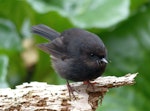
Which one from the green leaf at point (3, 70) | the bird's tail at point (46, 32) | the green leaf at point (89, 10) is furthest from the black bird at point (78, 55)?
the green leaf at point (89, 10)

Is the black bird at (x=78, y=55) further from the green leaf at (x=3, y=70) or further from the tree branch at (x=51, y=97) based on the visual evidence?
the green leaf at (x=3, y=70)

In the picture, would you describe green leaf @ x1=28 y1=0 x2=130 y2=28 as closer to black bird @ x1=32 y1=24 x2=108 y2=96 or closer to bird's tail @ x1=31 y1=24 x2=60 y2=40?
bird's tail @ x1=31 y1=24 x2=60 y2=40

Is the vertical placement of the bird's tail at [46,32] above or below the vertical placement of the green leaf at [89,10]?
below

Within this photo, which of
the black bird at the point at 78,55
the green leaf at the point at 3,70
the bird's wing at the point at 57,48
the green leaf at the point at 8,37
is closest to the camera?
the black bird at the point at 78,55

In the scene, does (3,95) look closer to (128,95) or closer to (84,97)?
(84,97)

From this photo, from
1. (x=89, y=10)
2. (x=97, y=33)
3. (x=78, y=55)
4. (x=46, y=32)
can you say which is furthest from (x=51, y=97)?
(x=89, y=10)

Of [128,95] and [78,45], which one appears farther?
[128,95]

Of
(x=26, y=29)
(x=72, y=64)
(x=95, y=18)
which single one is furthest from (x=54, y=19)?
(x=72, y=64)

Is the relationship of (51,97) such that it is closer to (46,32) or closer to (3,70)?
(46,32)
